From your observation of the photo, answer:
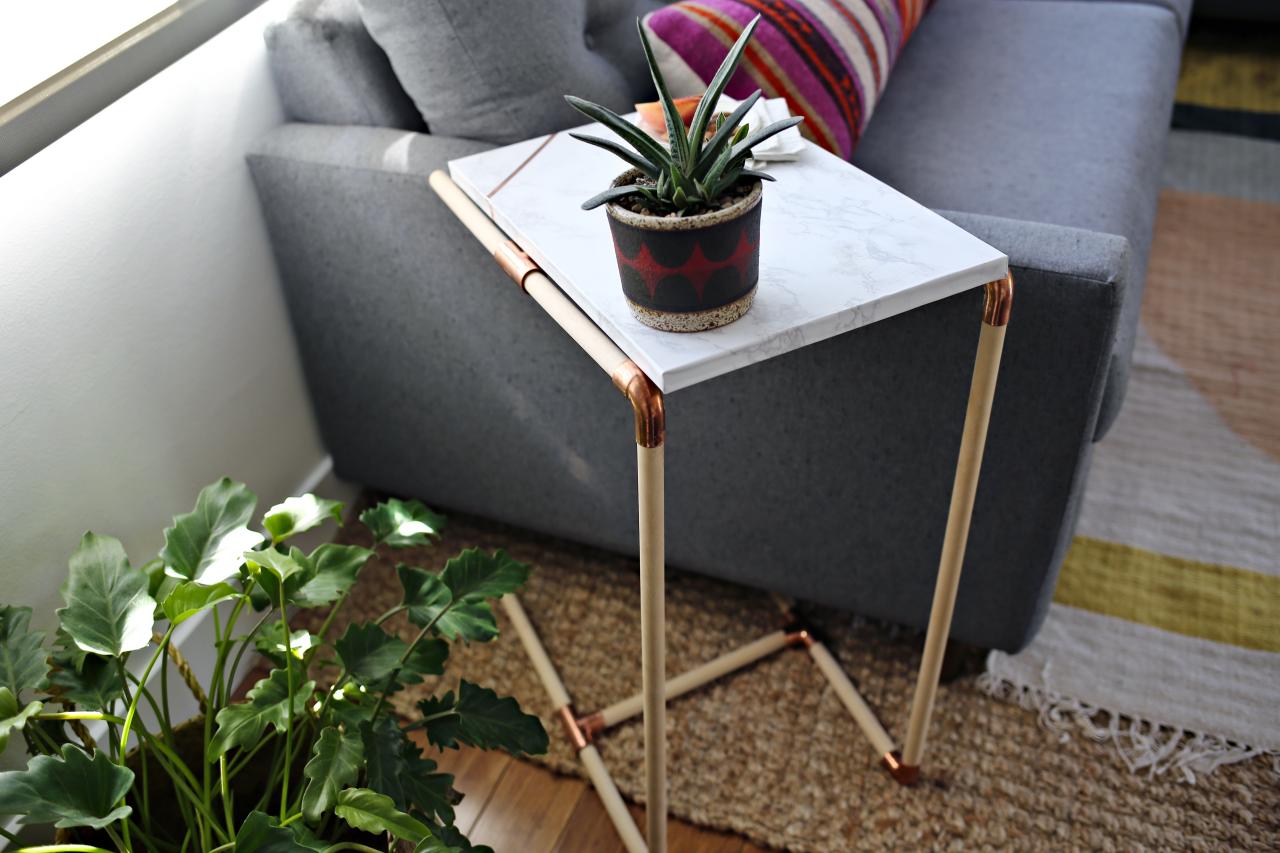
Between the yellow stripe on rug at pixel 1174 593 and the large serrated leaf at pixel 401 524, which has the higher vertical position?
the large serrated leaf at pixel 401 524

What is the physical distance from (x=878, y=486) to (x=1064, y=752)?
414 millimetres

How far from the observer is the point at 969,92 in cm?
166

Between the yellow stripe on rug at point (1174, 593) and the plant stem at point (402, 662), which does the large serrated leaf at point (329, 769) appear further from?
the yellow stripe on rug at point (1174, 593)

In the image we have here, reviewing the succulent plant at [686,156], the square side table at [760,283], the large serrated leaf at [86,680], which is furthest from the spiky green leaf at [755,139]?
the large serrated leaf at [86,680]

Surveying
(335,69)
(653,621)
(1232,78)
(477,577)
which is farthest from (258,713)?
(1232,78)

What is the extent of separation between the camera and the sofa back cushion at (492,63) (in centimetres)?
118

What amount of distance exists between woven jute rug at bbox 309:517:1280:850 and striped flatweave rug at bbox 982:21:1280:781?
0.05 metres

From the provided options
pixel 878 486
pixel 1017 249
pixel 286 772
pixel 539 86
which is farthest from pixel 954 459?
pixel 286 772

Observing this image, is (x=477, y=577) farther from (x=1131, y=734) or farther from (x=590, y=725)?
(x=1131, y=734)

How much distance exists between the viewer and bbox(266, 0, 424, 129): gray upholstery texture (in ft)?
4.21

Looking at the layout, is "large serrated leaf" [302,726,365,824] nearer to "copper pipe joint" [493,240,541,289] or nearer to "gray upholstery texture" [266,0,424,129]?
"copper pipe joint" [493,240,541,289]

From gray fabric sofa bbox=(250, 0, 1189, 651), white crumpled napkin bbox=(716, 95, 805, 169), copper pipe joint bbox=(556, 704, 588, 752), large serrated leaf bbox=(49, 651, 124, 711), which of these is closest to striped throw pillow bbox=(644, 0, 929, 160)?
gray fabric sofa bbox=(250, 0, 1189, 651)

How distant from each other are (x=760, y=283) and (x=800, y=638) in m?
0.67

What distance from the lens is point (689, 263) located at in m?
0.80
